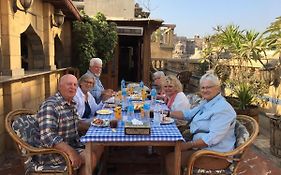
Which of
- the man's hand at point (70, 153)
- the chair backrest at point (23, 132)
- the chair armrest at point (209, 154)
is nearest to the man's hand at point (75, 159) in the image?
the man's hand at point (70, 153)

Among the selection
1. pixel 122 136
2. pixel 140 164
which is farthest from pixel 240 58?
pixel 122 136

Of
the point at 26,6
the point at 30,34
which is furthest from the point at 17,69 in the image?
the point at 30,34

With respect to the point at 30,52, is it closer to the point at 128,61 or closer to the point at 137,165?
the point at 137,165

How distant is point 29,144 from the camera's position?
2605 mm

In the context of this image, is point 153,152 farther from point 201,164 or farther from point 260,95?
point 260,95

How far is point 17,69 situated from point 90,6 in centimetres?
995

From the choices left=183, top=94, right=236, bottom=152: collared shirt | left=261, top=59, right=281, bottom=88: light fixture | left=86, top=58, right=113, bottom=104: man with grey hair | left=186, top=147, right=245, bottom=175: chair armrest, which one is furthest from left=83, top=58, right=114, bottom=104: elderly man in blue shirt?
left=261, top=59, right=281, bottom=88: light fixture

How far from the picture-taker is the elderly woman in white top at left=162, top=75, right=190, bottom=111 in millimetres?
3800

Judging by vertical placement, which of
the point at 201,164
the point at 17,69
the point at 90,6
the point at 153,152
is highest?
the point at 90,6

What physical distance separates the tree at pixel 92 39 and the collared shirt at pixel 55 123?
564 centimetres

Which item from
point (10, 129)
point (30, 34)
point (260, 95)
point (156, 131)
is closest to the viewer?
point (10, 129)

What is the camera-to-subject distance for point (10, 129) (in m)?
2.49

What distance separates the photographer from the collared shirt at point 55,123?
251 cm

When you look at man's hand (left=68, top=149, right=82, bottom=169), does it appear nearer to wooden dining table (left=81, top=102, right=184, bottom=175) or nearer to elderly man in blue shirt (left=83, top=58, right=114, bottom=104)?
wooden dining table (left=81, top=102, right=184, bottom=175)
